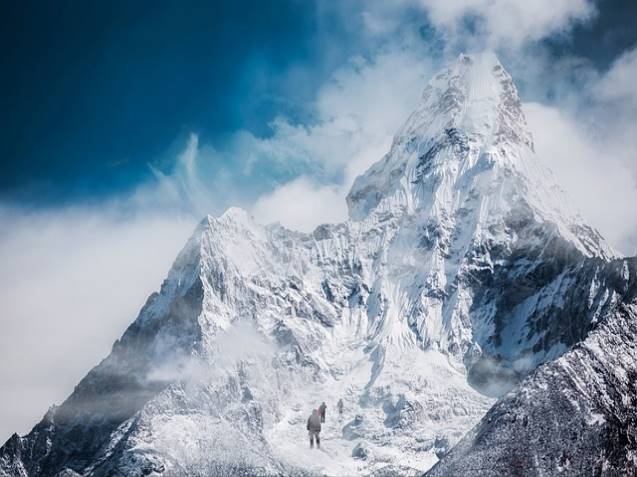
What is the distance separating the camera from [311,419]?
116000 mm
